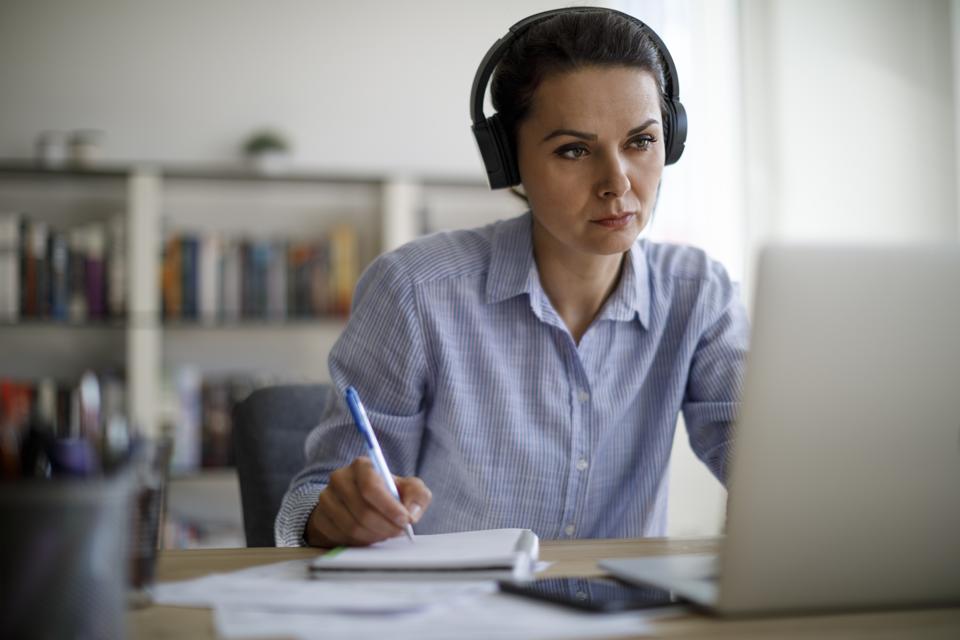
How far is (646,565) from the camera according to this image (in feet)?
2.78

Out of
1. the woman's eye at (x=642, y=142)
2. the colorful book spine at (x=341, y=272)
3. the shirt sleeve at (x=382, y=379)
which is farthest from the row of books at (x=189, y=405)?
the woman's eye at (x=642, y=142)

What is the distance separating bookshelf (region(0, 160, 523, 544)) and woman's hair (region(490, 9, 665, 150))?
1859mm

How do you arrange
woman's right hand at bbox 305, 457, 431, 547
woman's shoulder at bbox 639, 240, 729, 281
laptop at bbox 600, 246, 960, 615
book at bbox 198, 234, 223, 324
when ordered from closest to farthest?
laptop at bbox 600, 246, 960, 615, woman's right hand at bbox 305, 457, 431, 547, woman's shoulder at bbox 639, 240, 729, 281, book at bbox 198, 234, 223, 324

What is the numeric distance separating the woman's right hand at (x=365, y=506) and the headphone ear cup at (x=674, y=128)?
0.70 metres

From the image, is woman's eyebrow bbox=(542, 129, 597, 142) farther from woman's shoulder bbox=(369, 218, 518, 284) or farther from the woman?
woman's shoulder bbox=(369, 218, 518, 284)

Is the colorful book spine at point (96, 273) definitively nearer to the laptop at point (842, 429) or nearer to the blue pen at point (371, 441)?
the blue pen at point (371, 441)

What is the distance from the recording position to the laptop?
63 centimetres

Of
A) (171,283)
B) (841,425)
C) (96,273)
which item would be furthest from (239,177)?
(841,425)

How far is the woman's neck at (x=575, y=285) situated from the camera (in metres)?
1.40

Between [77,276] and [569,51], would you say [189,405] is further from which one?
[569,51]

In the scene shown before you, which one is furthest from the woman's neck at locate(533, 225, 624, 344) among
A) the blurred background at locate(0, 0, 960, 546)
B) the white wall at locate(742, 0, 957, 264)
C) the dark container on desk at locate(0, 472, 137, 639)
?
the blurred background at locate(0, 0, 960, 546)

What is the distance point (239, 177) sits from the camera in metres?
3.18

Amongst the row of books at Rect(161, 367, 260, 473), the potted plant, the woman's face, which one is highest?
the potted plant

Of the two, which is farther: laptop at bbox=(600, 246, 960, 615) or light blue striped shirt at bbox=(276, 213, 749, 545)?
light blue striped shirt at bbox=(276, 213, 749, 545)
